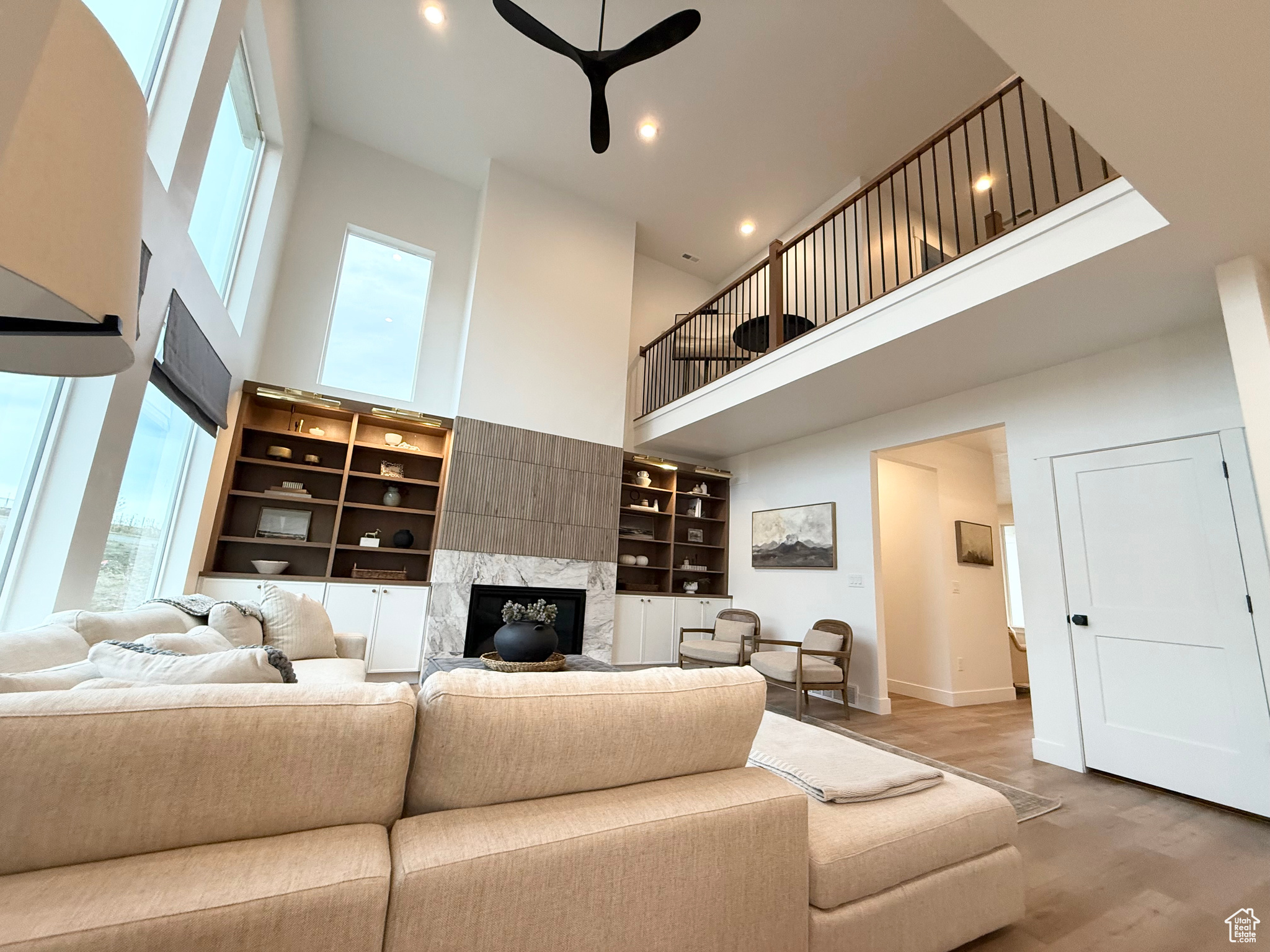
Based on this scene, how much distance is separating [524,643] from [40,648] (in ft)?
6.74

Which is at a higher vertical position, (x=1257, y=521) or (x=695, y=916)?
(x=1257, y=521)

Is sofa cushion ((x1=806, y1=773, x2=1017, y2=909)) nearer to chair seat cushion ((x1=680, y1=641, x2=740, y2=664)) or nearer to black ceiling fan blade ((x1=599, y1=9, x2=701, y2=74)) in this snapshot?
chair seat cushion ((x1=680, y1=641, x2=740, y2=664))

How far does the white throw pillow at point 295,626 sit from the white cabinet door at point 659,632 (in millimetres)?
3570

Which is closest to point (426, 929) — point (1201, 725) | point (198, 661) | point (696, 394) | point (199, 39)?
point (198, 661)

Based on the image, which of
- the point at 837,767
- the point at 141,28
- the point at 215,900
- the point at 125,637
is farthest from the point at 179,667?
the point at 141,28

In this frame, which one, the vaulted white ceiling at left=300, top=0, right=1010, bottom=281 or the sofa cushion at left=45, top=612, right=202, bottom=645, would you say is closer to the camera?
the sofa cushion at left=45, top=612, right=202, bottom=645

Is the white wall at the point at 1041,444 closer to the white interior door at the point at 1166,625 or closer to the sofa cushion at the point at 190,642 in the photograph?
the white interior door at the point at 1166,625

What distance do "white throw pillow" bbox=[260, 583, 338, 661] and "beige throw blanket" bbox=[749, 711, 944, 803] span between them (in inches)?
108

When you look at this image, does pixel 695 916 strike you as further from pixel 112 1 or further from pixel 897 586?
pixel 897 586

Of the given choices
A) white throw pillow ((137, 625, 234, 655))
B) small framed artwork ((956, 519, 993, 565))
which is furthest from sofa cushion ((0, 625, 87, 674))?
small framed artwork ((956, 519, 993, 565))

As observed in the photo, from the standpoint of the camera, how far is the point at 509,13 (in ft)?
10.8

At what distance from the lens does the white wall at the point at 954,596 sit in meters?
5.41

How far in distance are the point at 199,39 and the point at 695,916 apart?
412 centimetres

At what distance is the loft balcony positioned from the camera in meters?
2.89
